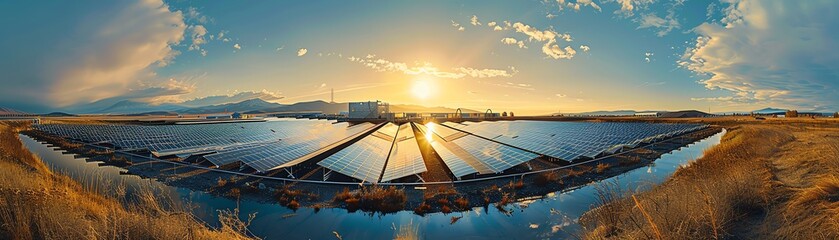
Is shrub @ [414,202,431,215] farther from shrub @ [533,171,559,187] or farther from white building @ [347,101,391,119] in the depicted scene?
white building @ [347,101,391,119]

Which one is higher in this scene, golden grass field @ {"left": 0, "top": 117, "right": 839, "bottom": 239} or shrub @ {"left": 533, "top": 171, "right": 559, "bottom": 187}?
golden grass field @ {"left": 0, "top": 117, "right": 839, "bottom": 239}

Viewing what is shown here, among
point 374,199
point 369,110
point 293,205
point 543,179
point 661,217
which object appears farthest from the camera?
point 369,110

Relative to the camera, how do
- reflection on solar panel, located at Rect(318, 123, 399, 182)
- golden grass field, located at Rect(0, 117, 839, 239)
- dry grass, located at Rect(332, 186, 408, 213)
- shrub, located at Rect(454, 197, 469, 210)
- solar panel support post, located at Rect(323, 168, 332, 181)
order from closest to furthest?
golden grass field, located at Rect(0, 117, 839, 239), dry grass, located at Rect(332, 186, 408, 213), shrub, located at Rect(454, 197, 469, 210), reflection on solar panel, located at Rect(318, 123, 399, 182), solar panel support post, located at Rect(323, 168, 332, 181)

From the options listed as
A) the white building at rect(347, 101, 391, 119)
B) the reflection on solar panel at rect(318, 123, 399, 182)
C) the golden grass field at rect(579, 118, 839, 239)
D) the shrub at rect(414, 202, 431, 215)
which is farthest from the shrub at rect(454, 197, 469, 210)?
the white building at rect(347, 101, 391, 119)

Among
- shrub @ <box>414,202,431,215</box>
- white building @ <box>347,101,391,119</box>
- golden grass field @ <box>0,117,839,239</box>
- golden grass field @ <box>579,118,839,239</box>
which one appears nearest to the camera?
golden grass field @ <box>579,118,839,239</box>

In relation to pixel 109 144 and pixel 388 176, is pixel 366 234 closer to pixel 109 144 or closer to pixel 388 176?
pixel 388 176

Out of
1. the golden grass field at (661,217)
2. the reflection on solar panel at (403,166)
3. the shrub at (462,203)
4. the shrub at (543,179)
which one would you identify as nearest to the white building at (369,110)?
the reflection on solar panel at (403,166)

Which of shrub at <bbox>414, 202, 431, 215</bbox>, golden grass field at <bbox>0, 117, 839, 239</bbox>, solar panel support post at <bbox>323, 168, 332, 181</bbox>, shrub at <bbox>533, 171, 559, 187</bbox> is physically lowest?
shrub at <bbox>414, 202, 431, 215</bbox>

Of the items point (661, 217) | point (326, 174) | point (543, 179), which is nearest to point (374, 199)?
point (326, 174)

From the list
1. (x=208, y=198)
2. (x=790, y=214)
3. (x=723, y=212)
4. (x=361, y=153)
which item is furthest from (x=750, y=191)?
(x=208, y=198)

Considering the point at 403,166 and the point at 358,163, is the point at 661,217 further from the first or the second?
the point at 358,163

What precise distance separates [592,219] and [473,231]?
345cm

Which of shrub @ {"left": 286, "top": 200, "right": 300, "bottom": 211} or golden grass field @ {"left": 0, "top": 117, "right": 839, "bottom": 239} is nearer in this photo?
golden grass field @ {"left": 0, "top": 117, "right": 839, "bottom": 239}

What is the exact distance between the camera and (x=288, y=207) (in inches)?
472
